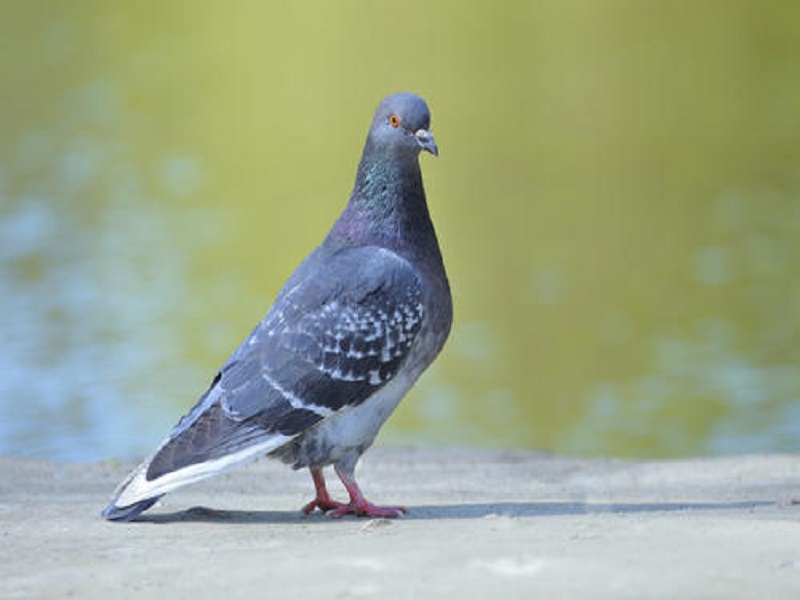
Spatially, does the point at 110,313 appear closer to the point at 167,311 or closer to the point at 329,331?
the point at 167,311

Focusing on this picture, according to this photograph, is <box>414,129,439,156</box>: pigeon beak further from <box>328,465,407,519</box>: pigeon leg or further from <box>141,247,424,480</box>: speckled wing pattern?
<box>328,465,407,519</box>: pigeon leg

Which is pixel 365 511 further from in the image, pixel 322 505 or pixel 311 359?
pixel 311 359

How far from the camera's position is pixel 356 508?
7.29 metres

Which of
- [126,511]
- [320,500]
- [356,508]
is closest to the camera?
[126,511]

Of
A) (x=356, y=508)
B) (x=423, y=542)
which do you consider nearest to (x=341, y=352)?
(x=356, y=508)

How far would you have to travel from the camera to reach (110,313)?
49.8 ft

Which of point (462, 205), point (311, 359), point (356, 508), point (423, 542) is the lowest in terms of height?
point (423, 542)

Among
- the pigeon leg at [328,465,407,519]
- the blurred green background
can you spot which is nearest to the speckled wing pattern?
the pigeon leg at [328,465,407,519]

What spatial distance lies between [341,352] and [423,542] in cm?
141

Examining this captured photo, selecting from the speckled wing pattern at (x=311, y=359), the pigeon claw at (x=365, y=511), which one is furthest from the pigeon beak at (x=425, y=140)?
the pigeon claw at (x=365, y=511)

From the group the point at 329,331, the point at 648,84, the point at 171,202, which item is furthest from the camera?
the point at 648,84

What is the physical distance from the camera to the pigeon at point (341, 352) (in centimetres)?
697

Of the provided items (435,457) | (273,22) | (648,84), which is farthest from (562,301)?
(273,22)

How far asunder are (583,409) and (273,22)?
1780 cm
